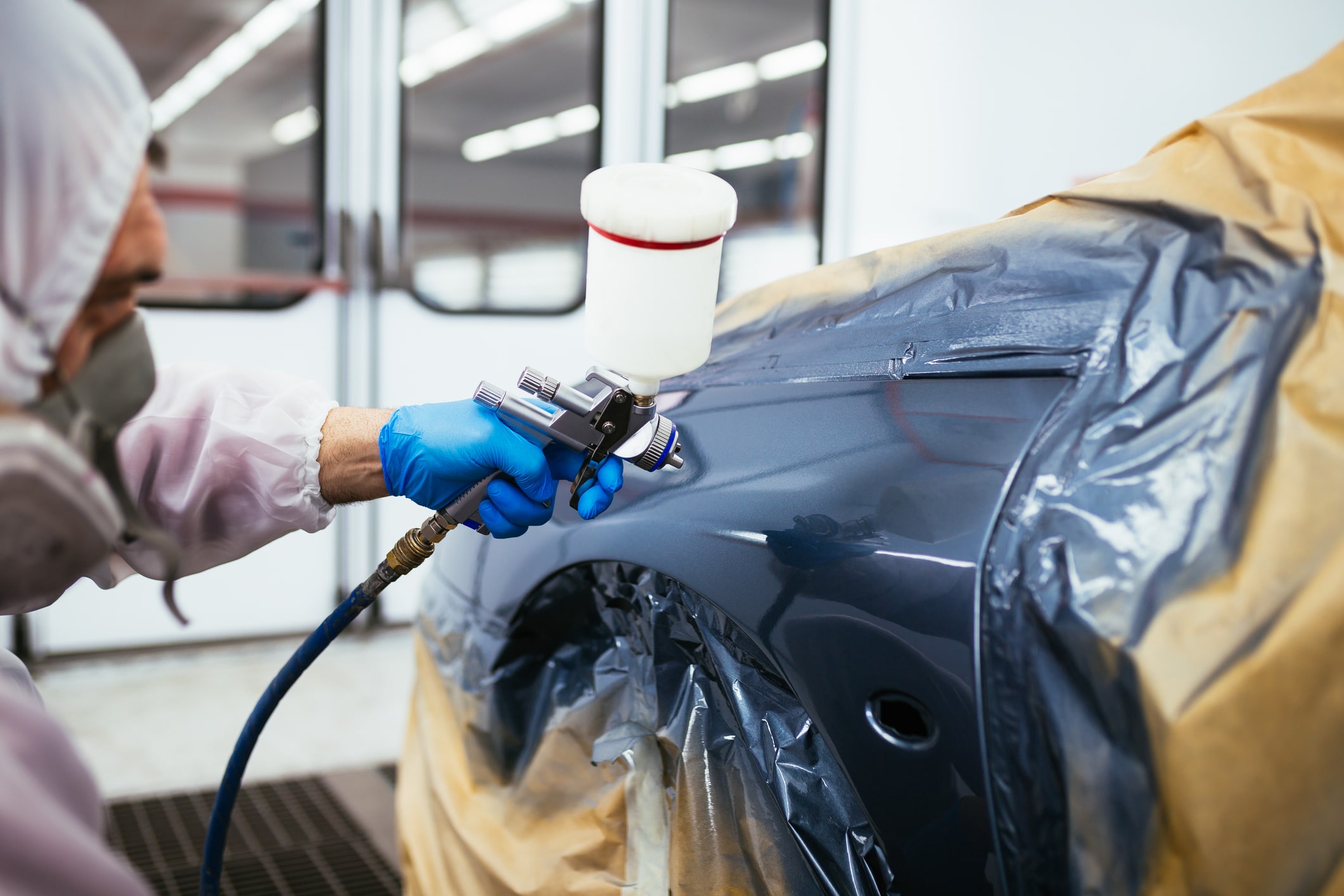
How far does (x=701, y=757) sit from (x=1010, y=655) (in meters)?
0.42

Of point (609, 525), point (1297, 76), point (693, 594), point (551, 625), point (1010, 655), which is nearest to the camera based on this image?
point (1010, 655)

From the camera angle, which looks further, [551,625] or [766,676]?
[551,625]

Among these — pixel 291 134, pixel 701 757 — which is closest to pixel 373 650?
pixel 291 134

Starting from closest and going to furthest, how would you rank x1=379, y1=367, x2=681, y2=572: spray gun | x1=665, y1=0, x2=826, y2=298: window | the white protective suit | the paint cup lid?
the white protective suit, the paint cup lid, x1=379, y1=367, x2=681, y2=572: spray gun, x1=665, y1=0, x2=826, y2=298: window

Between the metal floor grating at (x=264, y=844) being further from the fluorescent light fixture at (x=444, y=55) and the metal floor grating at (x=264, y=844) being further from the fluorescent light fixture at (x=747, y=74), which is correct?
the fluorescent light fixture at (x=747, y=74)

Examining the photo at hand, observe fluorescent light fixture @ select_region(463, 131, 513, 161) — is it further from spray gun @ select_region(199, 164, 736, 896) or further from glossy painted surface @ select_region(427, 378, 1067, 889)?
glossy painted surface @ select_region(427, 378, 1067, 889)

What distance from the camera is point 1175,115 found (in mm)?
3711

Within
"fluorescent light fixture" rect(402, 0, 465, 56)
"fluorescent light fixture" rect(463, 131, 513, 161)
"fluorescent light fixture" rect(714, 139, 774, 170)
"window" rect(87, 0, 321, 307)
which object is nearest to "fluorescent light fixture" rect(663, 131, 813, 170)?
"fluorescent light fixture" rect(714, 139, 774, 170)

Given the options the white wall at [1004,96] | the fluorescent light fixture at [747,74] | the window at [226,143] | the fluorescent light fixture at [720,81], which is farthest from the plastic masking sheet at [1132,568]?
the fluorescent light fixture at [720,81]

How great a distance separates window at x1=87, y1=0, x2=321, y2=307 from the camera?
322cm

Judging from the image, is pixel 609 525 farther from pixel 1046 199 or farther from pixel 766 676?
pixel 1046 199

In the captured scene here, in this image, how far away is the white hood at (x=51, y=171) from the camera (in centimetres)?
70

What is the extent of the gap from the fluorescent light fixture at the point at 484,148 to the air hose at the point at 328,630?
18475 millimetres

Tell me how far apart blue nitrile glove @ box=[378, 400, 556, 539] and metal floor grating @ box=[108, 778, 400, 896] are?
103cm
